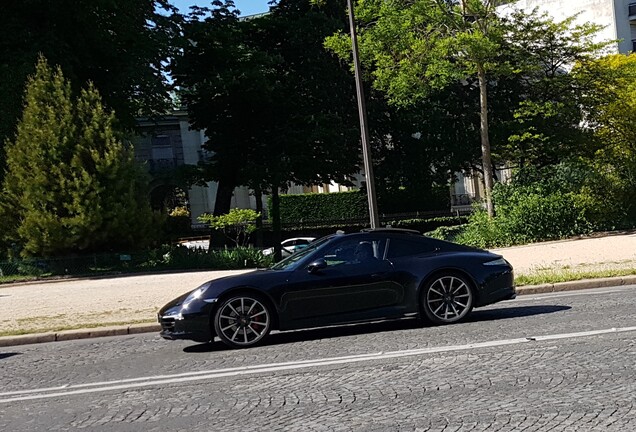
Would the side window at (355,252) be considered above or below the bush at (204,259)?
above

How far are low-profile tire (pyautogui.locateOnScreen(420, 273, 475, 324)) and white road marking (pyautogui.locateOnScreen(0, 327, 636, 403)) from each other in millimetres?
1533

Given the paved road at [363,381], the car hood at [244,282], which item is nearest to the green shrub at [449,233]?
the paved road at [363,381]

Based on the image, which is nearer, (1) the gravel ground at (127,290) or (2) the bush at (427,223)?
(1) the gravel ground at (127,290)

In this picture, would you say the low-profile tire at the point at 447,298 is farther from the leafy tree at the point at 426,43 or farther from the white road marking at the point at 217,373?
the leafy tree at the point at 426,43

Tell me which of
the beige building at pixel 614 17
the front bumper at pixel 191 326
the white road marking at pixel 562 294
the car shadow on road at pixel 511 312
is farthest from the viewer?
the beige building at pixel 614 17

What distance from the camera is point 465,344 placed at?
26.4 feet

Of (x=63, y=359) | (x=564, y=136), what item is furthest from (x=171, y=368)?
(x=564, y=136)

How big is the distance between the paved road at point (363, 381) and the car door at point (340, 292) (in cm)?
34

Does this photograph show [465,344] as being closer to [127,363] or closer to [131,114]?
[127,363]

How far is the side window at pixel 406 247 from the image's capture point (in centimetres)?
964

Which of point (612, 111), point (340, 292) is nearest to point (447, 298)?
point (340, 292)

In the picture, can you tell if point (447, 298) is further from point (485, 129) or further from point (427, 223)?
point (427, 223)

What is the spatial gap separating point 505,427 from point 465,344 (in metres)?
3.06

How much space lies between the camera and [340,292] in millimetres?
9148
